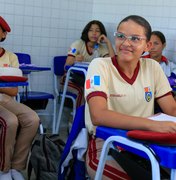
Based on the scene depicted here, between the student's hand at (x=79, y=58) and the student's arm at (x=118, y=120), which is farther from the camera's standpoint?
the student's hand at (x=79, y=58)

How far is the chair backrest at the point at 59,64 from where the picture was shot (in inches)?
171

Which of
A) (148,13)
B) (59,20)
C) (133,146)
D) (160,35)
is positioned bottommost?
(133,146)

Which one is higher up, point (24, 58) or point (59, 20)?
point (59, 20)

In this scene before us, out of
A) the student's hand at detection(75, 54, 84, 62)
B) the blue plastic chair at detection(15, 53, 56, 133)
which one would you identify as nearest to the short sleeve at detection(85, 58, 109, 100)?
the blue plastic chair at detection(15, 53, 56, 133)

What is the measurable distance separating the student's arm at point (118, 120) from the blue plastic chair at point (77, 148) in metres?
0.18

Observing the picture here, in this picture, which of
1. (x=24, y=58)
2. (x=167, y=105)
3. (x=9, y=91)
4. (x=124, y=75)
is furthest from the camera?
(x=24, y=58)

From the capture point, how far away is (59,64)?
4.36 meters

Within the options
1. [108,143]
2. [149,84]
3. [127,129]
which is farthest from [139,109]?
[108,143]

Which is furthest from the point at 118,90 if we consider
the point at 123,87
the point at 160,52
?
the point at 160,52

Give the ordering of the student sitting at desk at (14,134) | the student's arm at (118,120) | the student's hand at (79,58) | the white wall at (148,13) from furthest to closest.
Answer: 1. the student's hand at (79,58)
2. the white wall at (148,13)
3. the student sitting at desk at (14,134)
4. the student's arm at (118,120)

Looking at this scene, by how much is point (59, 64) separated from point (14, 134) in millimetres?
1962

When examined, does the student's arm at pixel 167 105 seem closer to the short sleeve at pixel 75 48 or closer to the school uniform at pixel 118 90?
the school uniform at pixel 118 90

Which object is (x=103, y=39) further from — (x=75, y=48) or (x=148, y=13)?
(x=148, y=13)

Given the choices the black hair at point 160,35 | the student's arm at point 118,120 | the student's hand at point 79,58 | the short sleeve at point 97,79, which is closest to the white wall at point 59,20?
the black hair at point 160,35
